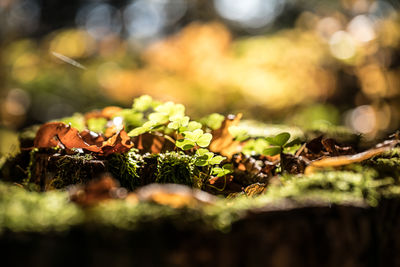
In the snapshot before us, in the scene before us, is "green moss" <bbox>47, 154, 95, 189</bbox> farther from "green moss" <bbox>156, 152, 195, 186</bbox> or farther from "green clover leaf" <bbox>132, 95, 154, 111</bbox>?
"green clover leaf" <bbox>132, 95, 154, 111</bbox>

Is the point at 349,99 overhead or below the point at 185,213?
below

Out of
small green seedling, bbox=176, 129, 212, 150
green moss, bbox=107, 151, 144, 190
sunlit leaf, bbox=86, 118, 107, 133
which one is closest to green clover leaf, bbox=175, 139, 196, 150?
small green seedling, bbox=176, 129, 212, 150

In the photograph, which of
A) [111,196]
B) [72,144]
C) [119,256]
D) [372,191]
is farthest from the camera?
[72,144]

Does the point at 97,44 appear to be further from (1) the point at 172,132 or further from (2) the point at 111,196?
(2) the point at 111,196

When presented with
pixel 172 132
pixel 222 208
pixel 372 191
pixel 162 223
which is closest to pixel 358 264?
pixel 372 191

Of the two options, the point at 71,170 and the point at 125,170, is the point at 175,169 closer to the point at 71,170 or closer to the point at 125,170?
the point at 125,170
